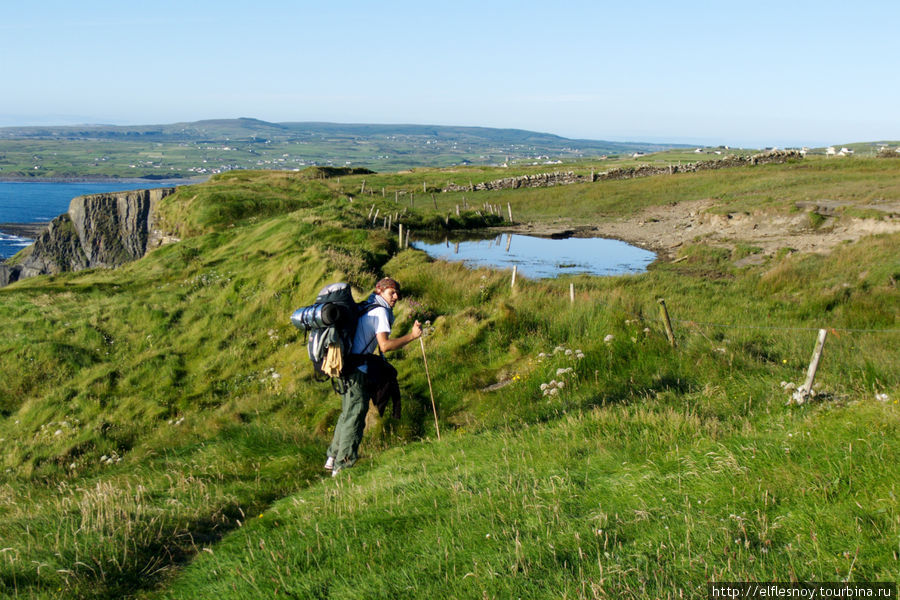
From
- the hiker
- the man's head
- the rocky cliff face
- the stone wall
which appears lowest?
the rocky cliff face

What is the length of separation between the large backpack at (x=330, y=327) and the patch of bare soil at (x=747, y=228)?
1019 inches

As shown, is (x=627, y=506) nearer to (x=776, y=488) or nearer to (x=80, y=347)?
Answer: (x=776, y=488)

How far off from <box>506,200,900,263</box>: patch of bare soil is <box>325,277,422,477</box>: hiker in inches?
1000

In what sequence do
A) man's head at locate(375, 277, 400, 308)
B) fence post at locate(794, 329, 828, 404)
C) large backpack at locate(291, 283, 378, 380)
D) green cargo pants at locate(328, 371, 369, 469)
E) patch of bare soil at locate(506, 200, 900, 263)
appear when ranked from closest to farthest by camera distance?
large backpack at locate(291, 283, 378, 380) < fence post at locate(794, 329, 828, 404) < man's head at locate(375, 277, 400, 308) < green cargo pants at locate(328, 371, 369, 469) < patch of bare soil at locate(506, 200, 900, 263)

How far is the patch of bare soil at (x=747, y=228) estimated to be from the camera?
29.6 meters

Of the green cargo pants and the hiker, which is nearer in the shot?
the hiker

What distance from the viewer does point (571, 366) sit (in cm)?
1178

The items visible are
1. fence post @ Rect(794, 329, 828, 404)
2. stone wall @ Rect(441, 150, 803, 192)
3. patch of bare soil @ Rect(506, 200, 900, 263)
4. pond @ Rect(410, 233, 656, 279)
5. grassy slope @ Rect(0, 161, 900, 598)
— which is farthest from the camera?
stone wall @ Rect(441, 150, 803, 192)

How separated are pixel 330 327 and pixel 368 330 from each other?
0.54m

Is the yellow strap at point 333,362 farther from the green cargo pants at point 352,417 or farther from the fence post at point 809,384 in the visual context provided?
the fence post at point 809,384

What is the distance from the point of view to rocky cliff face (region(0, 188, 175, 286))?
206 ft

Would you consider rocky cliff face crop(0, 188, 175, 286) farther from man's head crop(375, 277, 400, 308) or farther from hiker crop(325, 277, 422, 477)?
man's head crop(375, 277, 400, 308)

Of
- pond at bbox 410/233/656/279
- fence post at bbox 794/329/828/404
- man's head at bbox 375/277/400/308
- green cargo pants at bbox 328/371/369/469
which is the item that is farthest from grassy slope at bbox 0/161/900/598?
pond at bbox 410/233/656/279

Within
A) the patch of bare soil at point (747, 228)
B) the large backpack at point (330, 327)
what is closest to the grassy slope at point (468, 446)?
the large backpack at point (330, 327)
